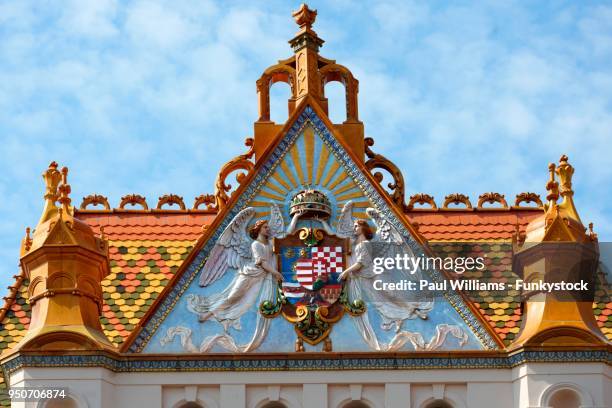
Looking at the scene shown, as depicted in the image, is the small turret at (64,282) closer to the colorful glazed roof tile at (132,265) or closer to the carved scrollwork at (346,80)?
the colorful glazed roof tile at (132,265)

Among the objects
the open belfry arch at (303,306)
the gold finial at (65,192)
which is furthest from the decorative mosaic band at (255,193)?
the gold finial at (65,192)

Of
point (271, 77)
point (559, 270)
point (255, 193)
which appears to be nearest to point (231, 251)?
point (255, 193)

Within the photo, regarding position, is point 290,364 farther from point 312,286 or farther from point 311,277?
point 311,277

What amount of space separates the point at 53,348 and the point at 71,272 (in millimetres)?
1198

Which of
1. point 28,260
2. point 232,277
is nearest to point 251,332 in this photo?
point 232,277

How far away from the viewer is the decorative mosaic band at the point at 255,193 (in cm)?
3584

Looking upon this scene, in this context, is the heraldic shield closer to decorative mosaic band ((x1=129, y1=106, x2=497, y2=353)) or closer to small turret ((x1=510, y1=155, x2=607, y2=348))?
decorative mosaic band ((x1=129, y1=106, x2=497, y2=353))

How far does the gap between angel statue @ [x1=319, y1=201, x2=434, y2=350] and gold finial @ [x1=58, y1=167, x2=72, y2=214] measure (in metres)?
3.76

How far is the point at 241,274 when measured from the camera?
3628 cm

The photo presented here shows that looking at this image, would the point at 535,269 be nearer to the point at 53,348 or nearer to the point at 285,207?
the point at 285,207

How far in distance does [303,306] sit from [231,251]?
1.44 m

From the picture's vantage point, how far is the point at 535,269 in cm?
3619

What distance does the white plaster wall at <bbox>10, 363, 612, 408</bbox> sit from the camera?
35281 millimetres

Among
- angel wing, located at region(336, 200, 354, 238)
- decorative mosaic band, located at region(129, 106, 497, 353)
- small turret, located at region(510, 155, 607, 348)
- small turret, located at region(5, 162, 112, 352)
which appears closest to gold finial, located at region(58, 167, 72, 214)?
small turret, located at region(5, 162, 112, 352)
